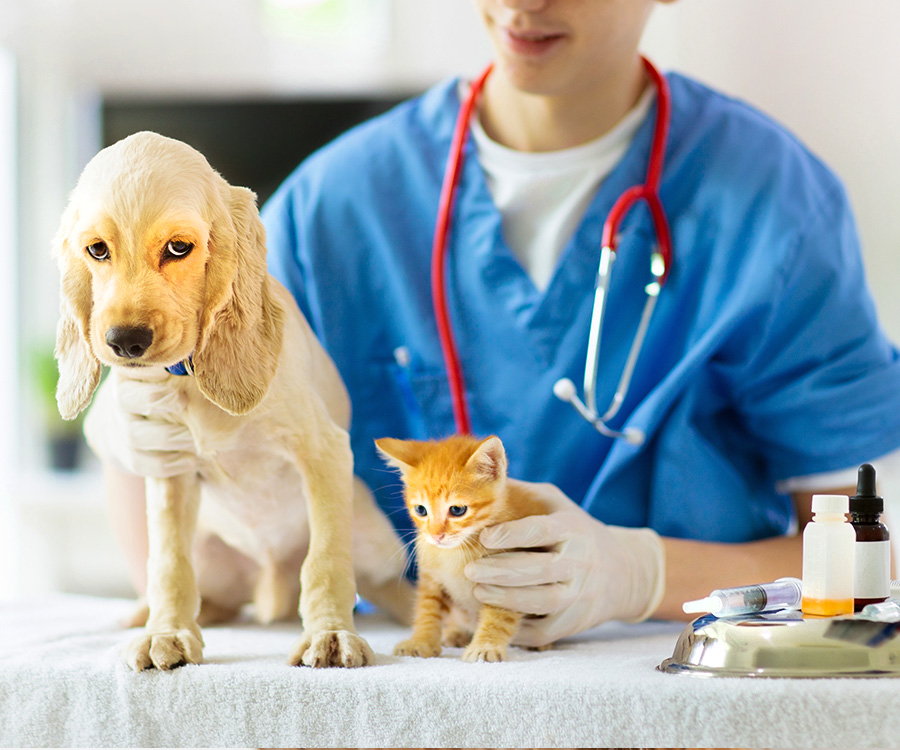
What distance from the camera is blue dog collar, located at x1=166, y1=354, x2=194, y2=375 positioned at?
0.68 m

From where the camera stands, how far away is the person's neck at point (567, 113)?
4.00 ft

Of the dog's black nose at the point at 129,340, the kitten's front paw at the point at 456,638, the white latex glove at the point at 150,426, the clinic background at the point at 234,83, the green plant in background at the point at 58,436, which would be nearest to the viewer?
the dog's black nose at the point at 129,340

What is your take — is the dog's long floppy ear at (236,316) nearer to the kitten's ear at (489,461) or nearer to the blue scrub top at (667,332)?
the kitten's ear at (489,461)

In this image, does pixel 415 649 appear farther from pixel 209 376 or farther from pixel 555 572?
pixel 209 376

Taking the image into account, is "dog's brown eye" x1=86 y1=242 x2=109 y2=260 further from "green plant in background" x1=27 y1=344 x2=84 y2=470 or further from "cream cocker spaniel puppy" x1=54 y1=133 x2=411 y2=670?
"green plant in background" x1=27 y1=344 x2=84 y2=470

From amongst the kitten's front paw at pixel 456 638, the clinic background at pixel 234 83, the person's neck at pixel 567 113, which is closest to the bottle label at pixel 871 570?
the kitten's front paw at pixel 456 638

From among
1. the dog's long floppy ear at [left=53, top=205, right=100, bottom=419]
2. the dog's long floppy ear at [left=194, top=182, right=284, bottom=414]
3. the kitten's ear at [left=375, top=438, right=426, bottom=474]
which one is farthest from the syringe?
the dog's long floppy ear at [left=53, top=205, right=100, bottom=419]

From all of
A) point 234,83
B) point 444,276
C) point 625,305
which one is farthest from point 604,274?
point 234,83

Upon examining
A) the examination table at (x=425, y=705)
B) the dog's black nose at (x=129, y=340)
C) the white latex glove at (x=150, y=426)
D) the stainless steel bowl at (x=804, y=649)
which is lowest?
the examination table at (x=425, y=705)

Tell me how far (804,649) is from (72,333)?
24.5 inches

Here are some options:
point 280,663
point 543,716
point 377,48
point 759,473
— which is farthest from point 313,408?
Result: point 377,48

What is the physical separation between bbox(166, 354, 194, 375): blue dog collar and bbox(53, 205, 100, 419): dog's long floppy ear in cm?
6

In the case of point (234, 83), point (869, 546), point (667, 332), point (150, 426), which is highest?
point (234, 83)

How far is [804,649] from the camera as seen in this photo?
67 centimetres
